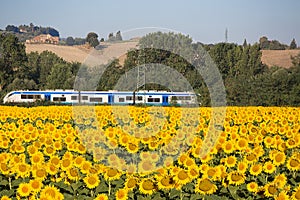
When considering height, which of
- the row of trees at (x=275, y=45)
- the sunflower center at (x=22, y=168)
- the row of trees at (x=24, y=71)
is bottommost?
the sunflower center at (x=22, y=168)

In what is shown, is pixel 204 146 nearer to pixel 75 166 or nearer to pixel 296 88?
pixel 75 166

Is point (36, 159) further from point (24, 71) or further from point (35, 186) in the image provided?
point (24, 71)

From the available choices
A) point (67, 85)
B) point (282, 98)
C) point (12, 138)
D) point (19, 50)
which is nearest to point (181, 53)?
point (67, 85)

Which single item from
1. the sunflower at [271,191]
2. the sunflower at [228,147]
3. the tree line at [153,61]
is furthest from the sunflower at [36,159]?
the tree line at [153,61]

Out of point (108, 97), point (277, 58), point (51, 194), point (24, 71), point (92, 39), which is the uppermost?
point (92, 39)

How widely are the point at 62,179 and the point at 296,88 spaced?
32.5 metres

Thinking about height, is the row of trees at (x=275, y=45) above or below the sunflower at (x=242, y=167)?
above

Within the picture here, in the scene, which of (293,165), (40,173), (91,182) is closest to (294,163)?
(293,165)

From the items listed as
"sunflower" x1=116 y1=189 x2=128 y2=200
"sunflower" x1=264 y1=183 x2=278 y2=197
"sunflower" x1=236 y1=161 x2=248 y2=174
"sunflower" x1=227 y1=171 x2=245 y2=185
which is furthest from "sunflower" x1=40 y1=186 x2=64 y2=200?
"sunflower" x1=236 y1=161 x2=248 y2=174

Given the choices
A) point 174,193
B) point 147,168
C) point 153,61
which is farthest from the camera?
point 153,61

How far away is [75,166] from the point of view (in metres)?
5.63

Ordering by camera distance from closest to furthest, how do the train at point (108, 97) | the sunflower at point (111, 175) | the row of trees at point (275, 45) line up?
the sunflower at point (111, 175) → the train at point (108, 97) → the row of trees at point (275, 45)

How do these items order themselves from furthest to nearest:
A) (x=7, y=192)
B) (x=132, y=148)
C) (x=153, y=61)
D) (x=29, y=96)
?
(x=153, y=61) → (x=29, y=96) → (x=132, y=148) → (x=7, y=192)

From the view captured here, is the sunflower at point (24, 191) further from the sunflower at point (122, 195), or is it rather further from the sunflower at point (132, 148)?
the sunflower at point (132, 148)
